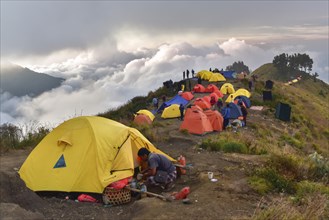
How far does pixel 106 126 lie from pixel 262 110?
22.2 meters

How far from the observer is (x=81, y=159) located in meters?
9.75

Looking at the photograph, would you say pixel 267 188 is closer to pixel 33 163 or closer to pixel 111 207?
pixel 111 207

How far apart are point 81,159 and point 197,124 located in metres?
10.1

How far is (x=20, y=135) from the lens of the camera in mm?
15141

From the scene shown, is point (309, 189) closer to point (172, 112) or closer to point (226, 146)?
point (226, 146)

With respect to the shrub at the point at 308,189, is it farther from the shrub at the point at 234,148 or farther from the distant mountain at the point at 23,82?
the distant mountain at the point at 23,82

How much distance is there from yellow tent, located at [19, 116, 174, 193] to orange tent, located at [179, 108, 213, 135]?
8.28 meters

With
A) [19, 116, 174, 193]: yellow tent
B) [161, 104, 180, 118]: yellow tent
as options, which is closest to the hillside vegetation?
[161, 104, 180, 118]: yellow tent

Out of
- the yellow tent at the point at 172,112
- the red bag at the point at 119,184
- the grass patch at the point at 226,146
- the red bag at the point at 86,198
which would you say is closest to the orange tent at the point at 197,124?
the grass patch at the point at 226,146

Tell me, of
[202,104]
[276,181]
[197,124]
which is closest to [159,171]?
[276,181]

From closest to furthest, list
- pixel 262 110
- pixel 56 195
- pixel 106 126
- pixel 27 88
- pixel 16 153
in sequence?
pixel 56 195 < pixel 106 126 < pixel 16 153 < pixel 262 110 < pixel 27 88

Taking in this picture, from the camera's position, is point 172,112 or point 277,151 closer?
A: point 277,151

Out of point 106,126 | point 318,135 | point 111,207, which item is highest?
point 106,126

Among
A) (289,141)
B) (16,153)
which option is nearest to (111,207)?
(16,153)
